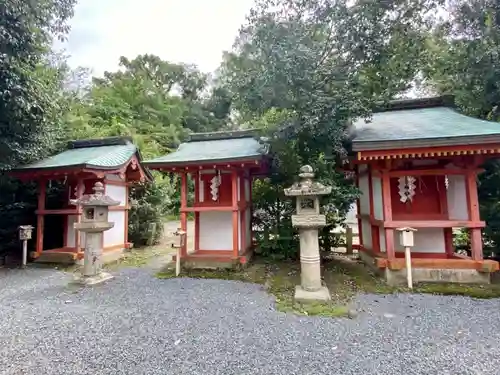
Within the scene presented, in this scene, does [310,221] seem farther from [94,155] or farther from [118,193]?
[94,155]

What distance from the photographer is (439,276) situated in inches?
227

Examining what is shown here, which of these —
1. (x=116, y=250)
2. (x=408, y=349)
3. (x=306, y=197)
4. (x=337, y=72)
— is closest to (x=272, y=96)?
(x=337, y=72)

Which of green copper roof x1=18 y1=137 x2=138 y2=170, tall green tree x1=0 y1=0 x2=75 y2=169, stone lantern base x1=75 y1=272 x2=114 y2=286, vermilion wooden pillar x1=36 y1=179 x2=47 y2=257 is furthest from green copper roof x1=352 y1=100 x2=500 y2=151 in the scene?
vermilion wooden pillar x1=36 y1=179 x2=47 y2=257

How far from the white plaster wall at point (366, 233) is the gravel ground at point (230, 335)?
225 cm

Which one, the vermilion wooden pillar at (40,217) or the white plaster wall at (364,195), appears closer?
the white plaster wall at (364,195)

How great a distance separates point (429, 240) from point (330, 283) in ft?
8.35

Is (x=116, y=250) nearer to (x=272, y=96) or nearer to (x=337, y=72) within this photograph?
(x=272, y=96)

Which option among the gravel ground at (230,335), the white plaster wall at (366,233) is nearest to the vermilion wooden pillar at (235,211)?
the gravel ground at (230,335)

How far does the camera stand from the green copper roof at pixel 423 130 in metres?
5.20

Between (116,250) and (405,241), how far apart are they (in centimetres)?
764

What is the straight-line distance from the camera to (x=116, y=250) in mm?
8680

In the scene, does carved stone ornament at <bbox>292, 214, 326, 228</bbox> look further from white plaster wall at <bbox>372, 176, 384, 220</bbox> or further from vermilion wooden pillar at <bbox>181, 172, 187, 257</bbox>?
vermilion wooden pillar at <bbox>181, 172, 187, 257</bbox>

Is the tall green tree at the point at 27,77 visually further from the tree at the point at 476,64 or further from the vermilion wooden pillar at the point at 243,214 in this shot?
the tree at the point at 476,64

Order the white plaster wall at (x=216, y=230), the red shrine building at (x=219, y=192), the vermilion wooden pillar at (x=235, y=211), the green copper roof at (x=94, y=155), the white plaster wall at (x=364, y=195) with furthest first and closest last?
1. the white plaster wall at (x=216, y=230)
2. the green copper roof at (x=94, y=155)
3. the white plaster wall at (x=364, y=195)
4. the vermilion wooden pillar at (x=235, y=211)
5. the red shrine building at (x=219, y=192)
